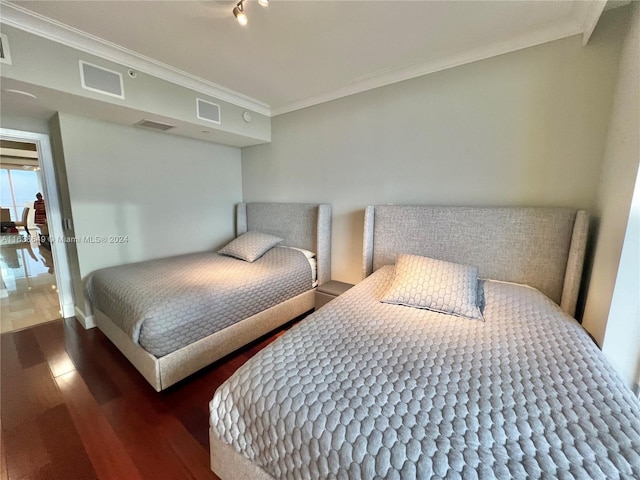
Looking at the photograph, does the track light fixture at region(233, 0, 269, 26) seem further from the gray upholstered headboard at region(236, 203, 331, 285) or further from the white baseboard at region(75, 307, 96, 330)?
the white baseboard at region(75, 307, 96, 330)

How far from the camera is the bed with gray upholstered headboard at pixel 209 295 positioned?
160cm

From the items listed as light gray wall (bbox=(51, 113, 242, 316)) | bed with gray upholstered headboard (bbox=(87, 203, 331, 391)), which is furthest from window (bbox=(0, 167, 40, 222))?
bed with gray upholstered headboard (bbox=(87, 203, 331, 391))

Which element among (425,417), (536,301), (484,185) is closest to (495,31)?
(484,185)

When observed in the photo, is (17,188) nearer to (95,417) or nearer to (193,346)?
(95,417)

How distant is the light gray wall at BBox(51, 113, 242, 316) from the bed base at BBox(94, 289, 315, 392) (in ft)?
2.52

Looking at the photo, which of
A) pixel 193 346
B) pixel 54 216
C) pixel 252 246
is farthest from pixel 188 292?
pixel 54 216

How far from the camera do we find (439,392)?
854 millimetres

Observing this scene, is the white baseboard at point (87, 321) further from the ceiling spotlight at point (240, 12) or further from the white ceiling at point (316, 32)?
the ceiling spotlight at point (240, 12)

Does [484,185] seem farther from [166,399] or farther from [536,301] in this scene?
[166,399]

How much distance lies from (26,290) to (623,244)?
5.63m

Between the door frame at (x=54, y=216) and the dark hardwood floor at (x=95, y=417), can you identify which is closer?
the dark hardwood floor at (x=95, y=417)

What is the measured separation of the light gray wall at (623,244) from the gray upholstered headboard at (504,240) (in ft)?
0.59

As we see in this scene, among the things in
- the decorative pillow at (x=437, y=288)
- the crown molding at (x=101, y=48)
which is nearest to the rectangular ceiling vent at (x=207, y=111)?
the crown molding at (x=101, y=48)

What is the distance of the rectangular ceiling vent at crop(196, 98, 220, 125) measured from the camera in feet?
8.05
